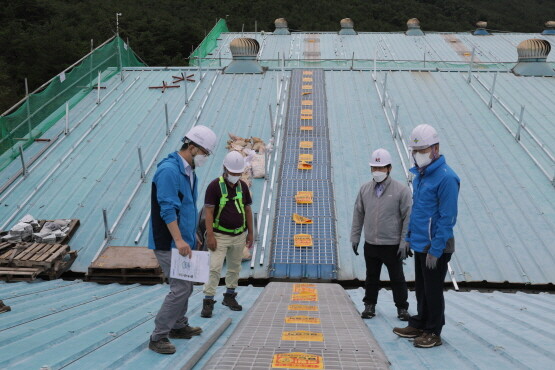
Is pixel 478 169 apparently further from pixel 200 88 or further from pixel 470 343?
pixel 200 88

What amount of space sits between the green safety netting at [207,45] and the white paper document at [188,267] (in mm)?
18707

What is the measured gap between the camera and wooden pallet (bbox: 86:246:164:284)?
8.30m

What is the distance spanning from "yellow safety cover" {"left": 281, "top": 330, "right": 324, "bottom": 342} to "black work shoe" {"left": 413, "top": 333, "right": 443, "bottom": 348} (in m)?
0.96

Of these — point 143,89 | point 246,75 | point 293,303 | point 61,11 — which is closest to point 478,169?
point 293,303

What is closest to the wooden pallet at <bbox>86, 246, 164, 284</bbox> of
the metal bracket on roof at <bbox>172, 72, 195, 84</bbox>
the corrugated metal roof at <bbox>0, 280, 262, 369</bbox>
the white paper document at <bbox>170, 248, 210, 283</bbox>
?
the corrugated metal roof at <bbox>0, 280, 262, 369</bbox>

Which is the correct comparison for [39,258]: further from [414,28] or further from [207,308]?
[414,28]

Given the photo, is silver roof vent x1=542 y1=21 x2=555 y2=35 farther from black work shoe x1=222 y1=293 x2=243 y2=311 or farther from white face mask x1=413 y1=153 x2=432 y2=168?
black work shoe x1=222 y1=293 x2=243 y2=311

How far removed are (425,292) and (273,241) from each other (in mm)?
5019

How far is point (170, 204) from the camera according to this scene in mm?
4367

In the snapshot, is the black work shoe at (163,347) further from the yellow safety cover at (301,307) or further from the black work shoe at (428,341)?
the black work shoe at (428,341)

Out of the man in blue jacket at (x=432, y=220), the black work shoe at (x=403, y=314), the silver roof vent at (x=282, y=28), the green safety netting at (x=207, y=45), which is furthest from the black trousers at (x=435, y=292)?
the silver roof vent at (x=282, y=28)

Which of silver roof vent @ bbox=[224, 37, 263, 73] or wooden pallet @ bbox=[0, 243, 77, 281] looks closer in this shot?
wooden pallet @ bbox=[0, 243, 77, 281]

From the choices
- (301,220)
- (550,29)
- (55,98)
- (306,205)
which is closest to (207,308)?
(301,220)

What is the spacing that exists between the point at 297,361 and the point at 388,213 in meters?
2.53
